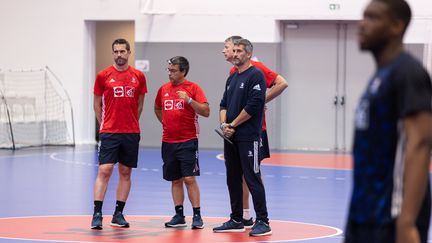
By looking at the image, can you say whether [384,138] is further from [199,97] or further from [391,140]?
[199,97]

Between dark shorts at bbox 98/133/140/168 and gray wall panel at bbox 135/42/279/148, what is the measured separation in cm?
1426

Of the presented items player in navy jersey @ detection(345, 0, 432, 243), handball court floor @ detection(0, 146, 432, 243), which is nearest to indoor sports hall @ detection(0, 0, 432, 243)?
handball court floor @ detection(0, 146, 432, 243)

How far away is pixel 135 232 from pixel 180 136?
1.23 m

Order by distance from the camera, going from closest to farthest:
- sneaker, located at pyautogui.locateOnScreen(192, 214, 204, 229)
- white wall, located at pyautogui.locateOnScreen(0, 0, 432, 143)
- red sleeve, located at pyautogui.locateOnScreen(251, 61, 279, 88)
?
sneaker, located at pyautogui.locateOnScreen(192, 214, 204, 229)
red sleeve, located at pyautogui.locateOnScreen(251, 61, 279, 88)
white wall, located at pyautogui.locateOnScreen(0, 0, 432, 143)

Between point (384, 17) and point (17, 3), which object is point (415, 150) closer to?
point (384, 17)

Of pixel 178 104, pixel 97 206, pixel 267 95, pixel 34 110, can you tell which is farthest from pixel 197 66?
pixel 97 206

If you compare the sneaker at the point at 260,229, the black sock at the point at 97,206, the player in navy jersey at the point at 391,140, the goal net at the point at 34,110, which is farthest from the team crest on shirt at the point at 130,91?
the goal net at the point at 34,110

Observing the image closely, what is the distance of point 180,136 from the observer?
10.4m

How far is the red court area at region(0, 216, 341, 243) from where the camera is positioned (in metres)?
9.50

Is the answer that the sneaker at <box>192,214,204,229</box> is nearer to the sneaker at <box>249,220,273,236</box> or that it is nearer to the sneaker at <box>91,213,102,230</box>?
the sneaker at <box>249,220,273,236</box>

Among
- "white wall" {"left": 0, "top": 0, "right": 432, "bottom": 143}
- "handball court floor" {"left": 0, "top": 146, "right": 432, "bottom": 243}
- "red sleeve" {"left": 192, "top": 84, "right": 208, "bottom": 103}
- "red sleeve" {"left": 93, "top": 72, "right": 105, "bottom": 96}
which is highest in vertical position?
"white wall" {"left": 0, "top": 0, "right": 432, "bottom": 143}

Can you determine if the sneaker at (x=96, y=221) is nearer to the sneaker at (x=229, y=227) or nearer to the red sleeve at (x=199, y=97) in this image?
the sneaker at (x=229, y=227)

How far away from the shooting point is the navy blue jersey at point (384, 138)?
412 centimetres

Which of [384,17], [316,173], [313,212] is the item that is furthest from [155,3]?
[384,17]
